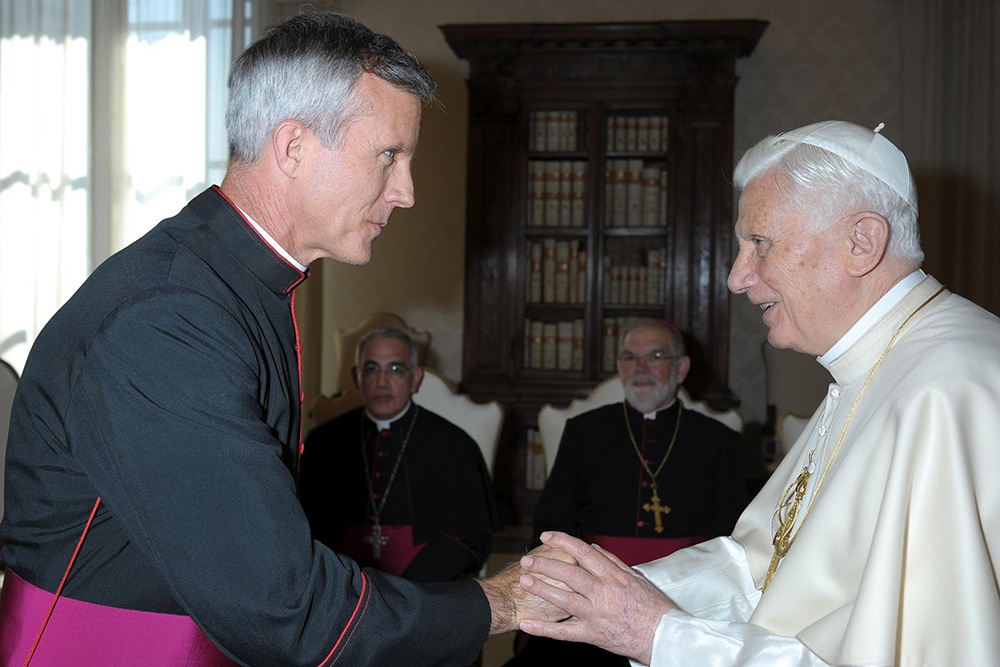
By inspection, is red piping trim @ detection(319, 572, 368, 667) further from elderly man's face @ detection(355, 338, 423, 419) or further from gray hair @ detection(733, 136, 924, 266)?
elderly man's face @ detection(355, 338, 423, 419)

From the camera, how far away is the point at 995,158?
5977mm

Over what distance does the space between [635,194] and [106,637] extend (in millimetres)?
5559

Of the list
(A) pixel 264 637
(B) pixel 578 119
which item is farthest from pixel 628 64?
(A) pixel 264 637

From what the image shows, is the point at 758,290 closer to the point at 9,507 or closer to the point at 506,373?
the point at 9,507

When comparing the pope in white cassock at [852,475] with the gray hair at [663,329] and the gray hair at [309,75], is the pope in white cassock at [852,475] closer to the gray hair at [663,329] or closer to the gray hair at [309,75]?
the gray hair at [309,75]

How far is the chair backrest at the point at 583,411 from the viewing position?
4500 millimetres

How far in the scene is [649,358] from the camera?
171 inches

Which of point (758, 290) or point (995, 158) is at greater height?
point (995, 158)

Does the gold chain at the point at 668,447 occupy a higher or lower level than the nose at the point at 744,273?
lower

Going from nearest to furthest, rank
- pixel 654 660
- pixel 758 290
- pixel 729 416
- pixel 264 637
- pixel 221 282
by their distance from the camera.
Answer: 1. pixel 264 637
2. pixel 221 282
3. pixel 654 660
4. pixel 758 290
5. pixel 729 416

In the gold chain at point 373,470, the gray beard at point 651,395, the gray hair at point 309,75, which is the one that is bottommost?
the gold chain at point 373,470

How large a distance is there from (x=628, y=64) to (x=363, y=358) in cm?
333

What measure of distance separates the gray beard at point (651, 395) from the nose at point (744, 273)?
2.34 m

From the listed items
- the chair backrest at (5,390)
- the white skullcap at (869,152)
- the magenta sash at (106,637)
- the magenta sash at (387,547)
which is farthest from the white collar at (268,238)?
the magenta sash at (387,547)
